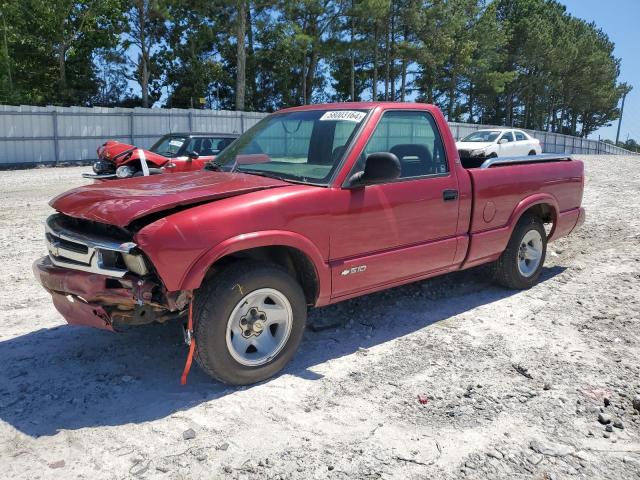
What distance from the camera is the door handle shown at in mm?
4688

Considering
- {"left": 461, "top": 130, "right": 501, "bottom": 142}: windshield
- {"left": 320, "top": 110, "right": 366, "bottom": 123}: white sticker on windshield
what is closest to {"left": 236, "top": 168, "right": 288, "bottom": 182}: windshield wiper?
{"left": 320, "top": 110, "right": 366, "bottom": 123}: white sticker on windshield

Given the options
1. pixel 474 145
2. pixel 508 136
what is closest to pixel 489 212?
pixel 474 145

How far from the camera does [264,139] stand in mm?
4754

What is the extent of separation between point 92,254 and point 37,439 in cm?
107

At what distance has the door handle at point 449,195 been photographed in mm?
4688

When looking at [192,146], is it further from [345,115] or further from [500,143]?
[500,143]

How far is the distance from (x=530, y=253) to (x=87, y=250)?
4522 mm

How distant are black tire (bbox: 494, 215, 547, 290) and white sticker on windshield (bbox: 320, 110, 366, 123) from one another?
2314 millimetres

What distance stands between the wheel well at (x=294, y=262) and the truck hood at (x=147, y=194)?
1.46 ft

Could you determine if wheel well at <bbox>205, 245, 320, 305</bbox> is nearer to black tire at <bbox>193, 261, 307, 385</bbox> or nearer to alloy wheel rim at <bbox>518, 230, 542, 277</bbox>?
black tire at <bbox>193, 261, 307, 385</bbox>

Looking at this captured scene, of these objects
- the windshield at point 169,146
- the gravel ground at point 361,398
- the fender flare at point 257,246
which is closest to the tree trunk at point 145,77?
the windshield at point 169,146

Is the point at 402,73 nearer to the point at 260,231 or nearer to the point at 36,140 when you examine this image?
the point at 36,140

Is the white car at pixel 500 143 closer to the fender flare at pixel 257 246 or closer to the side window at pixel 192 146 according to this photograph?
the side window at pixel 192 146

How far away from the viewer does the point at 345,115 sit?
444 cm
